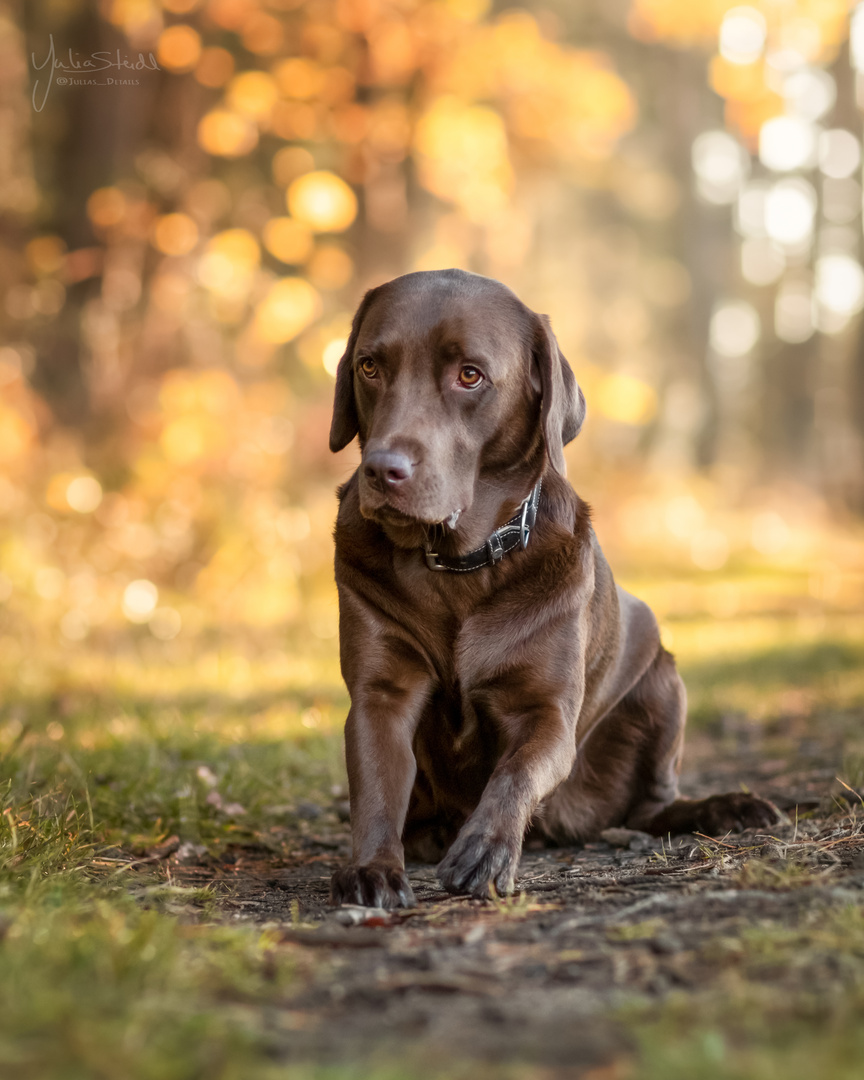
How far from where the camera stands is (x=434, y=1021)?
67.9 inches

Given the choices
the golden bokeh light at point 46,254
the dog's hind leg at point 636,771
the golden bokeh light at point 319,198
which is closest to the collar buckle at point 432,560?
the dog's hind leg at point 636,771

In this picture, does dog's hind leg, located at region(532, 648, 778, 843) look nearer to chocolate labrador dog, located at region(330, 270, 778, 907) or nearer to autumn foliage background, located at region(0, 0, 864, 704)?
chocolate labrador dog, located at region(330, 270, 778, 907)

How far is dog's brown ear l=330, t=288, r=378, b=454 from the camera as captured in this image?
3.51 meters

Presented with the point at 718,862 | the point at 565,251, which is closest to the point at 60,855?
the point at 718,862

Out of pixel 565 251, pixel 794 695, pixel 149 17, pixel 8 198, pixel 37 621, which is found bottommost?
pixel 794 695

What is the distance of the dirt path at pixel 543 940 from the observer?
5.48 feet

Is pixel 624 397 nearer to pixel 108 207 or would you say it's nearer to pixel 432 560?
pixel 108 207

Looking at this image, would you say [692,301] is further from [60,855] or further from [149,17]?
[60,855]

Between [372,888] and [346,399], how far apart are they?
1550 millimetres

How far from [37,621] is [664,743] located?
162 inches

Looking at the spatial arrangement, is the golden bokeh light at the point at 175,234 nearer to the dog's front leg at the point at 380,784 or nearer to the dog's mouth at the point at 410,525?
→ the dog's mouth at the point at 410,525

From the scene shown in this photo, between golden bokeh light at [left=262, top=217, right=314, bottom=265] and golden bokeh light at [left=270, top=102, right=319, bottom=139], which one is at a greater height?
golden bokeh light at [left=270, top=102, right=319, bottom=139]

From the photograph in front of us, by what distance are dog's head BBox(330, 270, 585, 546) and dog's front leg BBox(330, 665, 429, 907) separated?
432 millimetres

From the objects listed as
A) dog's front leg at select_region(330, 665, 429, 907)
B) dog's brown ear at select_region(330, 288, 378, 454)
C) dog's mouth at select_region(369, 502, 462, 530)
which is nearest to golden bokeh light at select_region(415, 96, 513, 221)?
dog's brown ear at select_region(330, 288, 378, 454)
